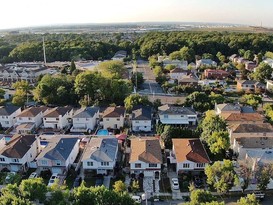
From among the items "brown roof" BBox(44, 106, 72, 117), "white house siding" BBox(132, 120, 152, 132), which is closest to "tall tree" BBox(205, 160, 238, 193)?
"white house siding" BBox(132, 120, 152, 132)

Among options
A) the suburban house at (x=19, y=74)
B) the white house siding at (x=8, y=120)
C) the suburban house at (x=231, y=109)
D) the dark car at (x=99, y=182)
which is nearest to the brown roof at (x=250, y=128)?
the suburban house at (x=231, y=109)

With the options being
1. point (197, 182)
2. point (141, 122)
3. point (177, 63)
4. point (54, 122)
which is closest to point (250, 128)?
point (197, 182)

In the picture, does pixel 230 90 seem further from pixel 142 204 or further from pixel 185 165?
pixel 142 204

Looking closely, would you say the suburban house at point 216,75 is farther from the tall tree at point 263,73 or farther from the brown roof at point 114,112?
the brown roof at point 114,112

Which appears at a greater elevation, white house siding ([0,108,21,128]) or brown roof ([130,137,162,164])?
brown roof ([130,137,162,164])

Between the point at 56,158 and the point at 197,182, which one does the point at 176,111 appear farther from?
the point at 56,158

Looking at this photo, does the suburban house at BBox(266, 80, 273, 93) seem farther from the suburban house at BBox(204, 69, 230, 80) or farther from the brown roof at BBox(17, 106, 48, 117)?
the brown roof at BBox(17, 106, 48, 117)
